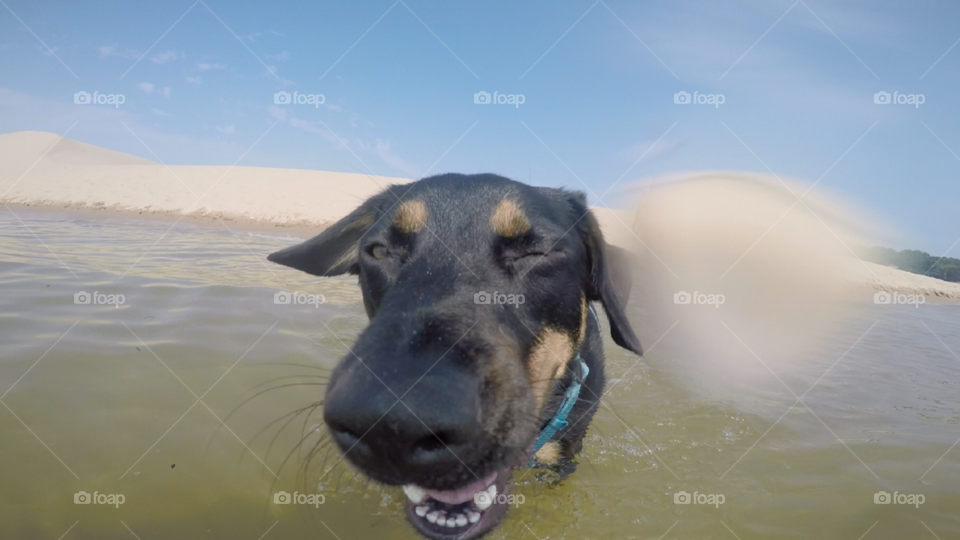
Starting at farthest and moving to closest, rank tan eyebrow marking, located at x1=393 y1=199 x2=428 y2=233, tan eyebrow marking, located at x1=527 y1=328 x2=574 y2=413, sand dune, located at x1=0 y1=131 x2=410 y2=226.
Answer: sand dune, located at x1=0 y1=131 x2=410 y2=226, tan eyebrow marking, located at x1=393 y1=199 x2=428 y2=233, tan eyebrow marking, located at x1=527 y1=328 x2=574 y2=413

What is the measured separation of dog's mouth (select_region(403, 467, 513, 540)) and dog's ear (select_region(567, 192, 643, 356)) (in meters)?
1.44

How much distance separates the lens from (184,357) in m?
4.85

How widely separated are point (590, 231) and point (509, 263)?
103 centimetres

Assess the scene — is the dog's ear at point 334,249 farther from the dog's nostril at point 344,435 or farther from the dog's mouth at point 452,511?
the dog's nostril at point 344,435

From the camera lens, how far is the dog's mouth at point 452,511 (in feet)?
8.36

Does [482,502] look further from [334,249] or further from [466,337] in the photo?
[334,249]

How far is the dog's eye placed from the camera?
10.8 ft

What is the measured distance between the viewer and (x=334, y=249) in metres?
4.22

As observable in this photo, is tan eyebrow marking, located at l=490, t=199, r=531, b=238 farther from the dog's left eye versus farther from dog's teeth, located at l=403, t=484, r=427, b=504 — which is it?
dog's teeth, located at l=403, t=484, r=427, b=504

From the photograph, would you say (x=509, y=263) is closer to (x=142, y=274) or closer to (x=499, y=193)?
(x=499, y=193)

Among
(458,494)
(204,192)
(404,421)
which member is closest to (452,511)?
(458,494)

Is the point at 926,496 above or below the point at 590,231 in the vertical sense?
below

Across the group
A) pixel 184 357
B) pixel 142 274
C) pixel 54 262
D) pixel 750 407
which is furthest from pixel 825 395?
pixel 54 262

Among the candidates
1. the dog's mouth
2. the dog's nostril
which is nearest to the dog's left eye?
the dog's mouth
